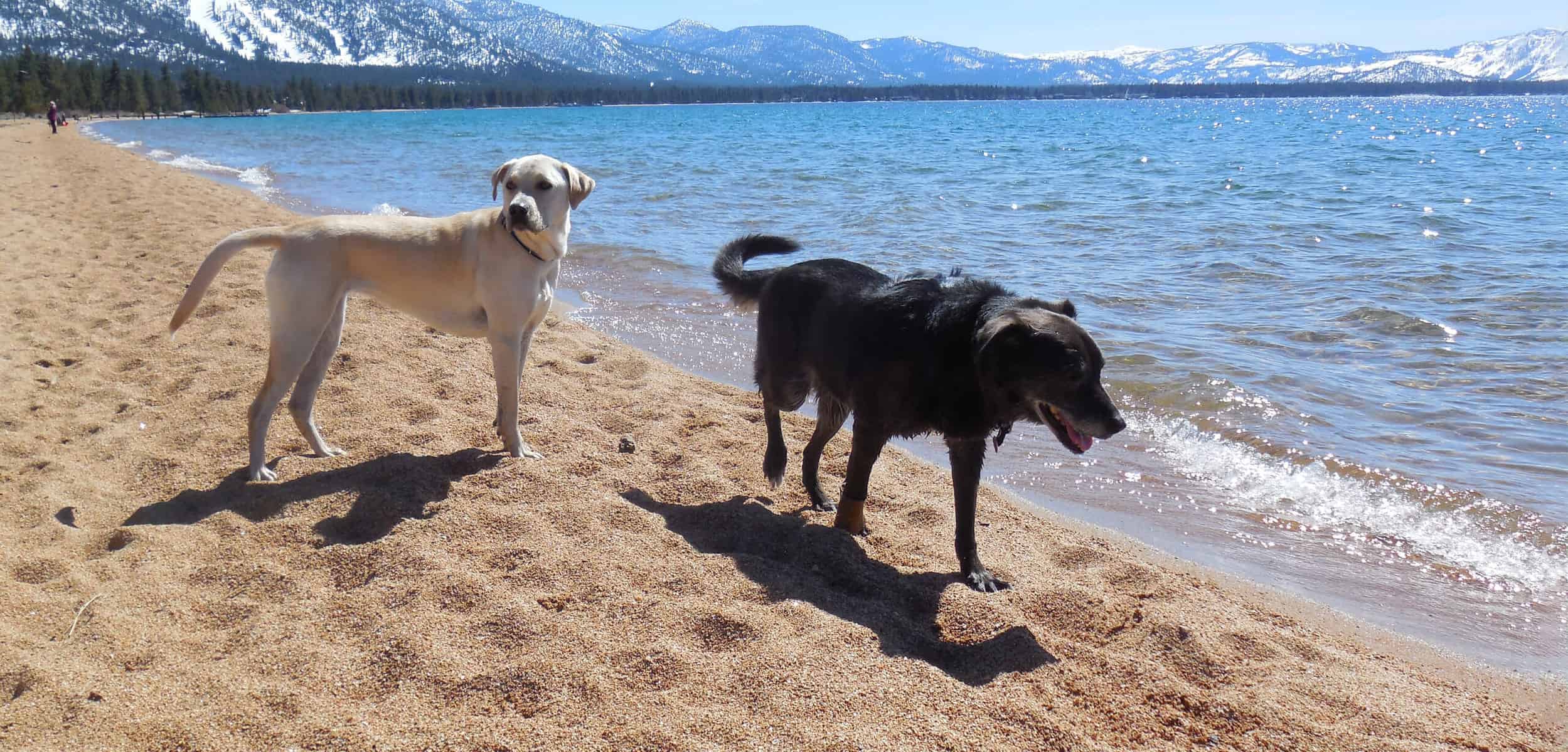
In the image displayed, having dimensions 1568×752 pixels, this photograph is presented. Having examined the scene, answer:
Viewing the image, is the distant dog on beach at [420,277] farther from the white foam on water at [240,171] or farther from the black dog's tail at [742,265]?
the white foam on water at [240,171]

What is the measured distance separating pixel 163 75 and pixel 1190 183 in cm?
12849

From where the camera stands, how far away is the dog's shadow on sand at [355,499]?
13.9 feet

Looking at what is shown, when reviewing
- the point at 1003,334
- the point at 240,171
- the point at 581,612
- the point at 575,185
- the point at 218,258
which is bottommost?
the point at 581,612

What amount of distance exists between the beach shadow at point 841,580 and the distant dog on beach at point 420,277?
117cm

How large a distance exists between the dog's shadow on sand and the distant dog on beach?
0.19 metres

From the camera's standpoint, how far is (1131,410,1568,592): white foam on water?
15.5 ft

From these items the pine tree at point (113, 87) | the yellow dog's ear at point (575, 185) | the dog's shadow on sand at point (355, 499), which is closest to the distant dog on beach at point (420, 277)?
the yellow dog's ear at point (575, 185)

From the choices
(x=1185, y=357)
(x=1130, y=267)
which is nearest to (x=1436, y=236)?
(x=1130, y=267)

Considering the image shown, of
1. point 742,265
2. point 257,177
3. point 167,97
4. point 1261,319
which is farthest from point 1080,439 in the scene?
point 167,97

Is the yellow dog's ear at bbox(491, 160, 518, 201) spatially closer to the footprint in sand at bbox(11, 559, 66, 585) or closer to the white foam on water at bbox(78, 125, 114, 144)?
the footprint in sand at bbox(11, 559, 66, 585)

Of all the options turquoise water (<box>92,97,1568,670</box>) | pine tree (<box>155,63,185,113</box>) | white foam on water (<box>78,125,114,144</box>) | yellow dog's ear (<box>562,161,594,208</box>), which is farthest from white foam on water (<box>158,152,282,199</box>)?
pine tree (<box>155,63,185,113</box>)

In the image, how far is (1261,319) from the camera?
9.62 metres

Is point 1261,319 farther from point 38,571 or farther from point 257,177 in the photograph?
point 257,177

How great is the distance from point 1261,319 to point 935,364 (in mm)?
6977
